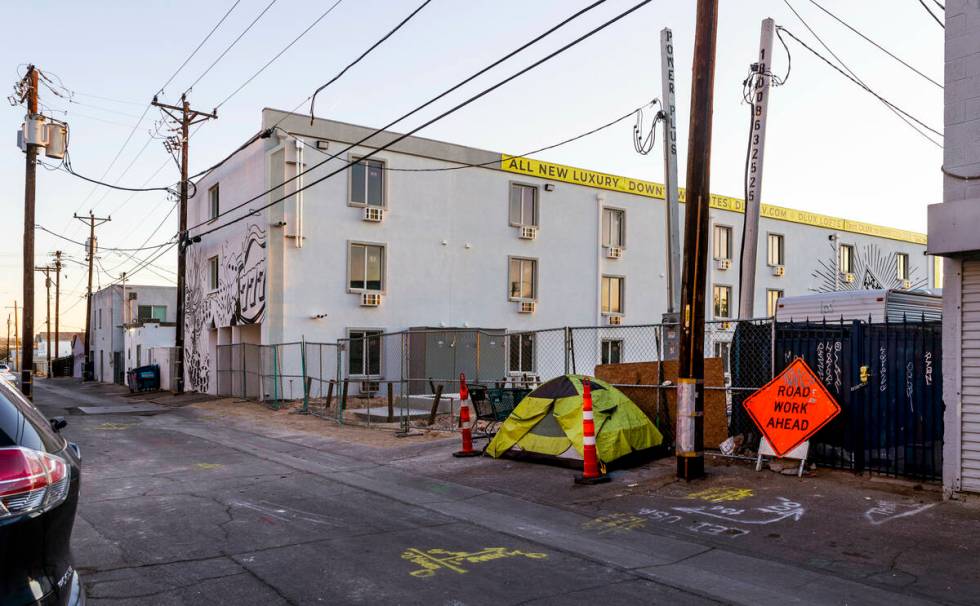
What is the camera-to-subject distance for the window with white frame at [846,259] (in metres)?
40.4

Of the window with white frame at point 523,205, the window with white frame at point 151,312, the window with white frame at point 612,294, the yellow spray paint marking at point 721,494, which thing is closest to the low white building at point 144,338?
the window with white frame at point 151,312

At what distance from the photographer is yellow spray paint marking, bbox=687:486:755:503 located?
28.4 feet

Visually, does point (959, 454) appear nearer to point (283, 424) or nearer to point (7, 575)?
point (7, 575)

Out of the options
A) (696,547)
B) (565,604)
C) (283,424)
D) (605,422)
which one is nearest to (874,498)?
(696,547)

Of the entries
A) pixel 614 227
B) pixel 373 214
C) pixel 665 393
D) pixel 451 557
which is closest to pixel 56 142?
pixel 373 214

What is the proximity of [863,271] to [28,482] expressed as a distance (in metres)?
44.2

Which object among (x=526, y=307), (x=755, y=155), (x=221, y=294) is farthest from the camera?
(x=526, y=307)

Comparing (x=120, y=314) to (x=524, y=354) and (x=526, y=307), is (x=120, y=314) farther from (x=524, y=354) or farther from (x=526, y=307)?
(x=524, y=354)

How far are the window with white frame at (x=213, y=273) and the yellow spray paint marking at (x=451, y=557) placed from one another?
85.6 ft

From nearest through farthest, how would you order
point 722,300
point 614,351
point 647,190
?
point 614,351
point 647,190
point 722,300

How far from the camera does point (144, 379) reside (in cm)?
3416

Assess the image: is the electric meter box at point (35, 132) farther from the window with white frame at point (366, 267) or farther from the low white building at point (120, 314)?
the low white building at point (120, 314)

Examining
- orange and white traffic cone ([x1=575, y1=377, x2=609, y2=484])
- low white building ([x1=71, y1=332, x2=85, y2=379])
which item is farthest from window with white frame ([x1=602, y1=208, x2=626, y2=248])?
low white building ([x1=71, y1=332, x2=85, y2=379])

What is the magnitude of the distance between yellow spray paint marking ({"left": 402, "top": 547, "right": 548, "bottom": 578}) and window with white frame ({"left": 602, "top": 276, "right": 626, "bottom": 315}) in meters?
25.7
